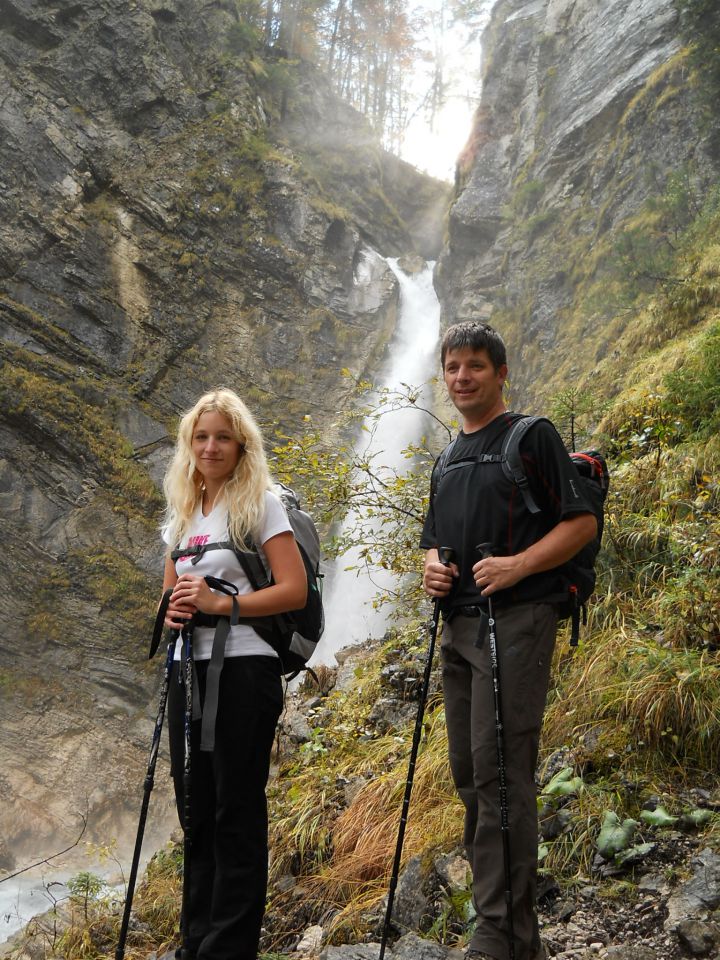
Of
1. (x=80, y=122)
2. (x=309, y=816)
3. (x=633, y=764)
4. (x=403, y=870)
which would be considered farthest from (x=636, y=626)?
(x=80, y=122)

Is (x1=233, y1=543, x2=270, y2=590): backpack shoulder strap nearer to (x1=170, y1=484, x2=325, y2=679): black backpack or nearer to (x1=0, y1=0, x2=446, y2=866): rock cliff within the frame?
(x1=170, y1=484, x2=325, y2=679): black backpack

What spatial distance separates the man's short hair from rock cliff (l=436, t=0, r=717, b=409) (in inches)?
322

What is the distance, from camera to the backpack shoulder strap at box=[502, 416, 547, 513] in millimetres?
2322

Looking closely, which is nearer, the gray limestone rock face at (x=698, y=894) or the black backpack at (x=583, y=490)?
the black backpack at (x=583, y=490)

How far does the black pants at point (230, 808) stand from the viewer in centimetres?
226

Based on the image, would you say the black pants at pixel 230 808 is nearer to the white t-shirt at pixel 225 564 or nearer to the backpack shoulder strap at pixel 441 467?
the white t-shirt at pixel 225 564

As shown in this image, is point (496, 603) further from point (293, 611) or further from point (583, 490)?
point (293, 611)

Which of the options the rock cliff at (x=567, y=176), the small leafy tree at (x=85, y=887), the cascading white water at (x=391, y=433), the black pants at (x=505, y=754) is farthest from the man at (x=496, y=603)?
the cascading white water at (x=391, y=433)

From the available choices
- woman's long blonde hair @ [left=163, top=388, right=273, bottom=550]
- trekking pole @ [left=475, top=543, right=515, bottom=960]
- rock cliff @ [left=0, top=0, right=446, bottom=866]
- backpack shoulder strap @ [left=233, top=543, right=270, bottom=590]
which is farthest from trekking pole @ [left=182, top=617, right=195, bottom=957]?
rock cliff @ [left=0, top=0, right=446, bottom=866]

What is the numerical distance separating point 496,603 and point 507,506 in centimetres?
32

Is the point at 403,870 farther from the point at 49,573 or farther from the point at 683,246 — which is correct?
the point at 49,573

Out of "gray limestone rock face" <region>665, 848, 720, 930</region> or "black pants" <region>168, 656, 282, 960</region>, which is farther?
"gray limestone rock face" <region>665, 848, 720, 930</region>

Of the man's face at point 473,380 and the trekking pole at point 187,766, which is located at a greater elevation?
the man's face at point 473,380

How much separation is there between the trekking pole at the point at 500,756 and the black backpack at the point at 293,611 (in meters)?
0.63
